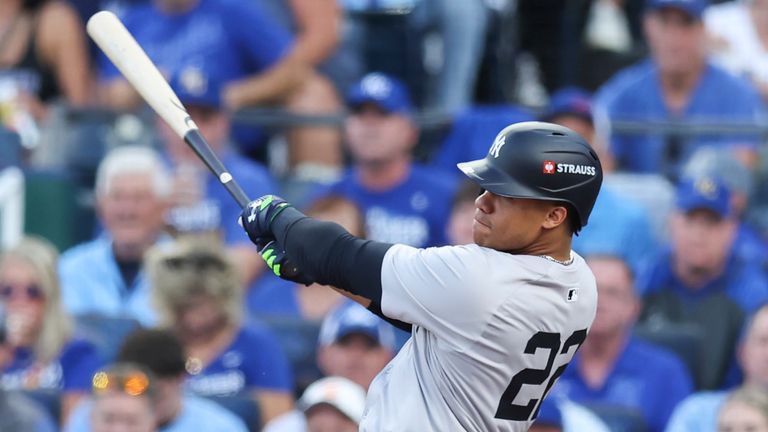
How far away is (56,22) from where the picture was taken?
9.70 metres

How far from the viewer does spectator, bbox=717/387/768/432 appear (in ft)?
21.2

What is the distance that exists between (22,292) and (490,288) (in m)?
3.82

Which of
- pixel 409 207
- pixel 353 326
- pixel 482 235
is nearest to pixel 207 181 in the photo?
pixel 409 207

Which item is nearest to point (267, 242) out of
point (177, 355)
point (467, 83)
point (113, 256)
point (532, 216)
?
point (532, 216)

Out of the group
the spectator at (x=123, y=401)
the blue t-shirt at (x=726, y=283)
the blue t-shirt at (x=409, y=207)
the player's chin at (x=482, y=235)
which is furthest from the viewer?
the blue t-shirt at (x=409, y=207)

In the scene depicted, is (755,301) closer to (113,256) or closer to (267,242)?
(113,256)

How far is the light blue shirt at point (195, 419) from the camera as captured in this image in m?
6.68

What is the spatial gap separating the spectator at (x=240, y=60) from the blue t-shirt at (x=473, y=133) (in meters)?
0.74

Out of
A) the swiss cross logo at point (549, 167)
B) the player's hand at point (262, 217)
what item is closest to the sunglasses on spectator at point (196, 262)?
the player's hand at point (262, 217)

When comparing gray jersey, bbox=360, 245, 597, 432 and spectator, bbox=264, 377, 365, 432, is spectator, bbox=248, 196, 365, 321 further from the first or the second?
gray jersey, bbox=360, 245, 597, 432

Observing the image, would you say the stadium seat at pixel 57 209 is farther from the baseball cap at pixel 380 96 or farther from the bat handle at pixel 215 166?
the bat handle at pixel 215 166

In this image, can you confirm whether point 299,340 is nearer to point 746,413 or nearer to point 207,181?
point 207,181

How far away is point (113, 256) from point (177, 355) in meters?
1.54

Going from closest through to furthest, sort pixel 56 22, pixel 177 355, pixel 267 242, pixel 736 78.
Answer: pixel 267 242
pixel 177 355
pixel 736 78
pixel 56 22
